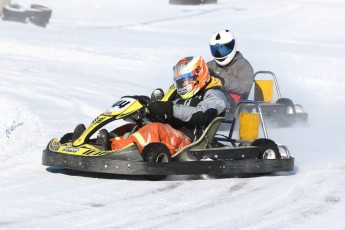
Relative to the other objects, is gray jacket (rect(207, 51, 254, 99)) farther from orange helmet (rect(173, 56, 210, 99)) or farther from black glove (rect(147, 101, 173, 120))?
black glove (rect(147, 101, 173, 120))

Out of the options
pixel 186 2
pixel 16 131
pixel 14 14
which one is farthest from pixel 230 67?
pixel 186 2

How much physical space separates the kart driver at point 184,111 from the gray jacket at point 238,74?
9.80ft

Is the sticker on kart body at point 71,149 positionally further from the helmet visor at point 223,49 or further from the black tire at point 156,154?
the helmet visor at point 223,49

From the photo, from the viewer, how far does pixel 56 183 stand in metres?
7.88

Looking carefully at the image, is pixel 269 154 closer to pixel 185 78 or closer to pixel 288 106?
pixel 185 78

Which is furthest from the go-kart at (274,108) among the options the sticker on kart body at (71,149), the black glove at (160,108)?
the sticker on kart body at (71,149)

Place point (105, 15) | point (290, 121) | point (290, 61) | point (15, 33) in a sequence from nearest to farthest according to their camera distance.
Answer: point (290, 121) < point (290, 61) < point (15, 33) < point (105, 15)

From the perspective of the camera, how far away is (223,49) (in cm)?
1219

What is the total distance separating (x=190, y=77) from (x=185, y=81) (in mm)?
64

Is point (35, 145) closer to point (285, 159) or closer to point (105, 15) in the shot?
point (285, 159)

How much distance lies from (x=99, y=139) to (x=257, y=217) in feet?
7.06

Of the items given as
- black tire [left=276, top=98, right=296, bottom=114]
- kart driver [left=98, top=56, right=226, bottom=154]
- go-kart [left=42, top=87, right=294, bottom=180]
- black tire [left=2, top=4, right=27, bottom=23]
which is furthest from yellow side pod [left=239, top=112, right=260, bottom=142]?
black tire [left=2, top=4, right=27, bottom=23]

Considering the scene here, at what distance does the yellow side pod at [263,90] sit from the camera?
13.7 meters

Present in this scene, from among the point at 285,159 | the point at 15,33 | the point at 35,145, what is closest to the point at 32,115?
the point at 35,145
